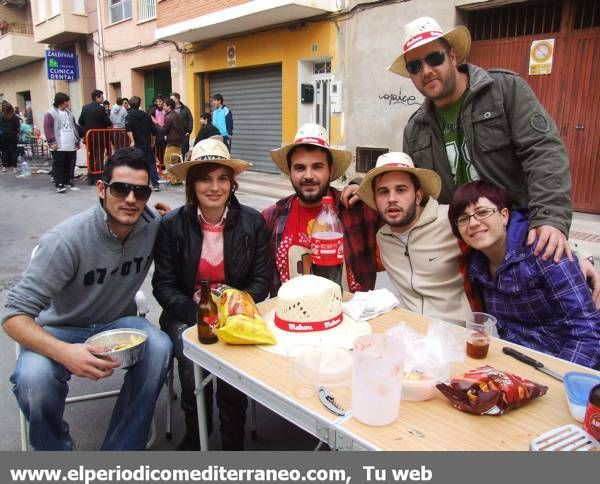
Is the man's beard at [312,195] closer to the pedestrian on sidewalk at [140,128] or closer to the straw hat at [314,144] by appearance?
the straw hat at [314,144]

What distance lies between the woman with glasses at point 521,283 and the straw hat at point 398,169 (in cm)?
29

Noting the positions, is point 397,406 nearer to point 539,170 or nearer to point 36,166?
point 539,170

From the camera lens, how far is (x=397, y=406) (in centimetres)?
144

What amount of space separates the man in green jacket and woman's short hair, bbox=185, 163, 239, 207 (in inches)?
45.9

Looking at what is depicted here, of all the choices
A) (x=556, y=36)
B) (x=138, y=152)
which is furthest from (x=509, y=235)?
(x=556, y=36)

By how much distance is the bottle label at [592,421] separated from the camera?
130cm

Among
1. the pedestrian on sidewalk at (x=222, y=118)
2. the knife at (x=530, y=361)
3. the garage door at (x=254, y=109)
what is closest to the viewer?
the knife at (x=530, y=361)

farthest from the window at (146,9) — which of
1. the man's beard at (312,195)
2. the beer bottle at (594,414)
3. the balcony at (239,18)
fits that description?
the beer bottle at (594,414)

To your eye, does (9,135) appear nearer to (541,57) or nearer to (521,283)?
(541,57)

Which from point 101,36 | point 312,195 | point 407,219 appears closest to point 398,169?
point 407,219

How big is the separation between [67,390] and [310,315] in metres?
1.24

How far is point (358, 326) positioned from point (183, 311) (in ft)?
3.16

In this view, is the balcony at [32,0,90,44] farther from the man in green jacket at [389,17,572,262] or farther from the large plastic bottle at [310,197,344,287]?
the large plastic bottle at [310,197,344,287]

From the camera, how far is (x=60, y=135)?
1066cm
